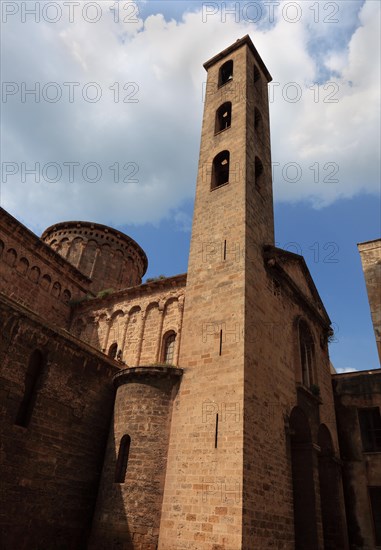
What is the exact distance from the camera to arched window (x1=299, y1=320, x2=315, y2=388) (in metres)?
15.8

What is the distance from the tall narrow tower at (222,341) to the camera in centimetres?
975

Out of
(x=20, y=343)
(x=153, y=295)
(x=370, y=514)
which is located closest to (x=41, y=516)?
(x=20, y=343)

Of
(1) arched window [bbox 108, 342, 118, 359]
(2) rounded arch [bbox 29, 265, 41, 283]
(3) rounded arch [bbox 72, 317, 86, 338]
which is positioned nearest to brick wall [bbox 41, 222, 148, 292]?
(3) rounded arch [bbox 72, 317, 86, 338]

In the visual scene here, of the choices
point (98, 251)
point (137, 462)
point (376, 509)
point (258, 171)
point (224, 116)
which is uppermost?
point (224, 116)

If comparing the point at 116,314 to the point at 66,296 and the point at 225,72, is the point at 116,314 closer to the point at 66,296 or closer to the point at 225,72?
the point at 66,296

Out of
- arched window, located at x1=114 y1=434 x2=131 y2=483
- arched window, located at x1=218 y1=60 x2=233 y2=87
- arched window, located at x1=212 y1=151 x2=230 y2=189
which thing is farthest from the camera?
arched window, located at x1=218 y1=60 x2=233 y2=87

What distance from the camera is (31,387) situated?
37.9ft

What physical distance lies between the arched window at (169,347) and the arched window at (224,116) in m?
10.1

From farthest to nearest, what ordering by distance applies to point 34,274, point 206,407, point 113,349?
point 34,274 → point 113,349 → point 206,407

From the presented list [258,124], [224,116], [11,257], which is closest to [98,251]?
[11,257]

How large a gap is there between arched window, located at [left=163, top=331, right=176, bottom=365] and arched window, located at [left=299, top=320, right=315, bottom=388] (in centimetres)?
517

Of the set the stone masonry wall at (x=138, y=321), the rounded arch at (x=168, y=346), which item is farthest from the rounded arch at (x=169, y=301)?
the rounded arch at (x=168, y=346)

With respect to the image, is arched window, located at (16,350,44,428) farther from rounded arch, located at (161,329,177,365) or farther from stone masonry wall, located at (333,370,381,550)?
stone masonry wall, located at (333,370,381,550)

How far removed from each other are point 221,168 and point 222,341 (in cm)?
898
